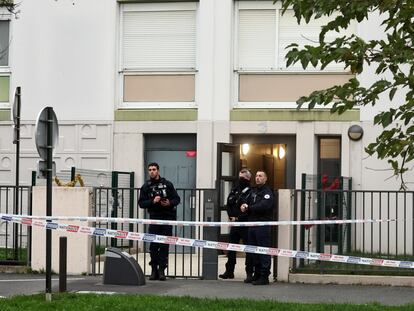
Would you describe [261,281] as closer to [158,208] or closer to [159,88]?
[158,208]

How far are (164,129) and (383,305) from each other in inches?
350

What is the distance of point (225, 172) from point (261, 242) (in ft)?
6.95

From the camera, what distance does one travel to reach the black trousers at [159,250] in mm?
13930

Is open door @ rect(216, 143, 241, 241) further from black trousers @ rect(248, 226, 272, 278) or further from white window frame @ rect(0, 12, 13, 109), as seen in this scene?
white window frame @ rect(0, 12, 13, 109)

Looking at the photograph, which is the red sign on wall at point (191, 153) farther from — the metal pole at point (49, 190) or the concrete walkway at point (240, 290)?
the metal pole at point (49, 190)

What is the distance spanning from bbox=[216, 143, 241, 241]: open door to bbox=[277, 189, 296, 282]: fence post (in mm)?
946

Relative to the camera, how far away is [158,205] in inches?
550

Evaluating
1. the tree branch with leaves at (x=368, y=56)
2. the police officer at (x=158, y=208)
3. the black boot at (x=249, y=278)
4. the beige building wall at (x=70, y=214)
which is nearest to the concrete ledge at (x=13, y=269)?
the beige building wall at (x=70, y=214)

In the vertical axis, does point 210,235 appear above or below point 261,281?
above

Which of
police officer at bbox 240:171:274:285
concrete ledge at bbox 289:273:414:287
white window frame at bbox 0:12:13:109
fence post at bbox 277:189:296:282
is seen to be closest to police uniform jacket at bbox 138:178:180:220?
police officer at bbox 240:171:274:285

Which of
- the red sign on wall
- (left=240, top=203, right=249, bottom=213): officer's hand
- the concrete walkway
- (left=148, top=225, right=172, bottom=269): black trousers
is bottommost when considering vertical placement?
the concrete walkway

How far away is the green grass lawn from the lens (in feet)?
34.8

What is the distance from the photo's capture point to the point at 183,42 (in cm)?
1922

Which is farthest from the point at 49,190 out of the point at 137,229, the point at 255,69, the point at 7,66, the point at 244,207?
the point at 7,66
